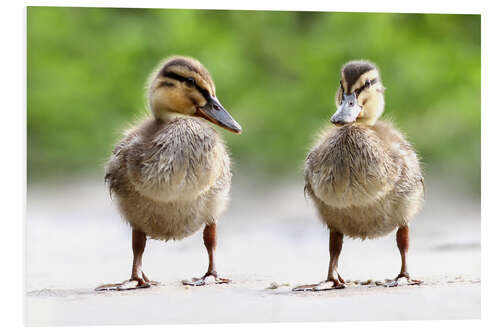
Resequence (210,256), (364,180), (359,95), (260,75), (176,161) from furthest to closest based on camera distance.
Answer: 1. (260,75)
2. (210,256)
3. (359,95)
4. (364,180)
5. (176,161)

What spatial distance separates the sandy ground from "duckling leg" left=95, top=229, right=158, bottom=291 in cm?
3

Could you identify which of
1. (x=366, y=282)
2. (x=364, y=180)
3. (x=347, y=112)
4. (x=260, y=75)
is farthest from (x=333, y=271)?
(x=260, y=75)

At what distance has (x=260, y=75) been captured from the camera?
4.55 metres

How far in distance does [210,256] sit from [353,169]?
858mm

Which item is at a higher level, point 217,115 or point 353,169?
point 217,115

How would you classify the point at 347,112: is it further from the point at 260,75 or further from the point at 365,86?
the point at 260,75

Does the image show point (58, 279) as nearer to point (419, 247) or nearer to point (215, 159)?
point (215, 159)

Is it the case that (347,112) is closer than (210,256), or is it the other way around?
(347,112)

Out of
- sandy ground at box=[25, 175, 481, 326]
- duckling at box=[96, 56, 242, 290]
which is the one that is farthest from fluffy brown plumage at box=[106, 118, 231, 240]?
sandy ground at box=[25, 175, 481, 326]

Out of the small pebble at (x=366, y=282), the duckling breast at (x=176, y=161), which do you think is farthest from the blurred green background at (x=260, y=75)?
the small pebble at (x=366, y=282)

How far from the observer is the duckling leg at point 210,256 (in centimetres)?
437
